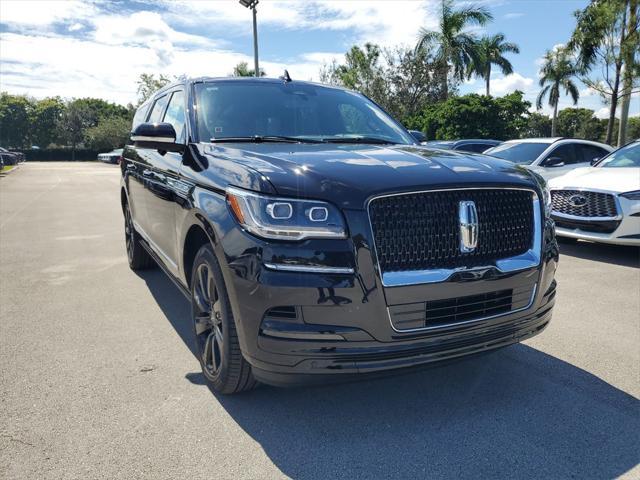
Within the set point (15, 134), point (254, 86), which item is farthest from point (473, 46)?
point (15, 134)

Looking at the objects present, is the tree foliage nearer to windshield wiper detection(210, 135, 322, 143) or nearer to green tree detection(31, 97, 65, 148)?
windshield wiper detection(210, 135, 322, 143)

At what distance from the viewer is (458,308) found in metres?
2.68

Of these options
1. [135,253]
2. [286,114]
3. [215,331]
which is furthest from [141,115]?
[215,331]

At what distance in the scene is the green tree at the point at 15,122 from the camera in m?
91.0

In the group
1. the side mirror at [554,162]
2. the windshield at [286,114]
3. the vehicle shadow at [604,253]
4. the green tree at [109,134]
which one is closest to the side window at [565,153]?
the side mirror at [554,162]

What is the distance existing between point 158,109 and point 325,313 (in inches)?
143

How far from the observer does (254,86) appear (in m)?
4.26

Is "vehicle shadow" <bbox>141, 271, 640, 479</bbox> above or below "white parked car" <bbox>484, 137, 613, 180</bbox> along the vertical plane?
below

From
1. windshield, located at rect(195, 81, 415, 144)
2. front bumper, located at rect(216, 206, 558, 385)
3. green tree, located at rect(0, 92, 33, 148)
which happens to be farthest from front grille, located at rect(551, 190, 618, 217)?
green tree, located at rect(0, 92, 33, 148)

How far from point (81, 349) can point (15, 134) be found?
10393cm

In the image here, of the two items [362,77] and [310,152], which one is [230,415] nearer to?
[310,152]

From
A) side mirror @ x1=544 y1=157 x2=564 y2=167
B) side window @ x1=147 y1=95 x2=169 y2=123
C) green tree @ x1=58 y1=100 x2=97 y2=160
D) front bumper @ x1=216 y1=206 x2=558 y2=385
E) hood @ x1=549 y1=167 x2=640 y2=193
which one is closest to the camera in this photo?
front bumper @ x1=216 y1=206 x2=558 y2=385

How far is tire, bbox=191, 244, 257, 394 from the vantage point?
2.82m

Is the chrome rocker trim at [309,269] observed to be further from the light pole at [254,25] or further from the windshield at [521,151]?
the light pole at [254,25]
